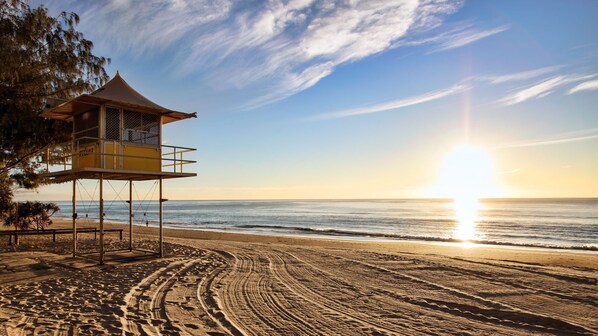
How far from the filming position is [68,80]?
1426 cm

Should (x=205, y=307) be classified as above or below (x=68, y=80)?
below

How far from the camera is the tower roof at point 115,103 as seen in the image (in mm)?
12195

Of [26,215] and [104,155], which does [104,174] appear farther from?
[26,215]

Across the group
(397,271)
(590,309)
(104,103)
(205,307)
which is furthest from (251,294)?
(104,103)

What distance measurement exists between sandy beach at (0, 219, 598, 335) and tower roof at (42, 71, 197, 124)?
4998 mm

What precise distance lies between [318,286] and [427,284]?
2.82 metres

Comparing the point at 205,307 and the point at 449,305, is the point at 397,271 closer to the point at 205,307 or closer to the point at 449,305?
the point at 449,305

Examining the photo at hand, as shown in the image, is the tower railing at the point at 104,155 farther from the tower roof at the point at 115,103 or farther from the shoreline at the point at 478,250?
the shoreline at the point at 478,250

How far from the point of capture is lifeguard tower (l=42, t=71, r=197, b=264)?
12.3 meters

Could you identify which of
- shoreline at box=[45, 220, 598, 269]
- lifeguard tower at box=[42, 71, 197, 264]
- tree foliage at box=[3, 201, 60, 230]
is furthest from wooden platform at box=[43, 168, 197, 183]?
tree foliage at box=[3, 201, 60, 230]

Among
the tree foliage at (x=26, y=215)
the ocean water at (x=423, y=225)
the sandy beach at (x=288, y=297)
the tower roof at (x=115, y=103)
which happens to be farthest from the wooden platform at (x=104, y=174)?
the ocean water at (x=423, y=225)

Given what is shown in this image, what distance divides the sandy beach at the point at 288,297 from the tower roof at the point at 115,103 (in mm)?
4998

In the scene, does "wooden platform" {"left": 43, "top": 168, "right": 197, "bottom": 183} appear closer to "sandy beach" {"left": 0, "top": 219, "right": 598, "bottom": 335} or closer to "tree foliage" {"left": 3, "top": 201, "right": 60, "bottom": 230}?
"sandy beach" {"left": 0, "top": 219, "right": 598, "bottom": 335}

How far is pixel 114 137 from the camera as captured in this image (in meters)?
12.7
